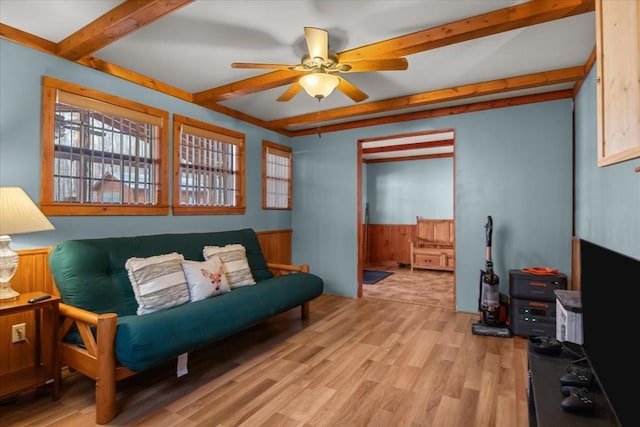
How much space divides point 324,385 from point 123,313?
1.56 meters

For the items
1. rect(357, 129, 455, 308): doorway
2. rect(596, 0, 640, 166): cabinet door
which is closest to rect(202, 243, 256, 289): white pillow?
rect(596, 0, 640, 166): cabinet door

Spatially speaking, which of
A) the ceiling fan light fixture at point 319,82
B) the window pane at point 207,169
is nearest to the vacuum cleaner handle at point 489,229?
the ceiling fan light fixture at point 319,82

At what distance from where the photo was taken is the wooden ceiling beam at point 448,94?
2977 millimetres

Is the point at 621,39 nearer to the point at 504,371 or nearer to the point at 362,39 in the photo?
the point at 362,39

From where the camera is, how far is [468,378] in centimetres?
237

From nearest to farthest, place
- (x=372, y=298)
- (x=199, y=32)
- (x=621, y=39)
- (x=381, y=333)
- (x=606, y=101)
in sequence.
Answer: (x=621, y=39) < (x=606, y=101) < (x=199, y=32) < (x=381, y=333) < (x=372, y=298)

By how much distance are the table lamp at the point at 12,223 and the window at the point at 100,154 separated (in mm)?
452

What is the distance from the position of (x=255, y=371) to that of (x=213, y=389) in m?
0.34

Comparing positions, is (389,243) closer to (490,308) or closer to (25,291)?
(490,308)

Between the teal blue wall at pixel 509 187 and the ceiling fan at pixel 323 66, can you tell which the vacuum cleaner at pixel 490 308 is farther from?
the ceiling fan at pixel 323 66

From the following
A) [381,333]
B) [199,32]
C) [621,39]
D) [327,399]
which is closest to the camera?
[621,39]

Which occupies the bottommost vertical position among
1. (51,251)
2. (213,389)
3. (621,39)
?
(213,389)

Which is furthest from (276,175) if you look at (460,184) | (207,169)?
(460,184)

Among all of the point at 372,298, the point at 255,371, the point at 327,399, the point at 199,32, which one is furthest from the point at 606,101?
the point at 372,298
